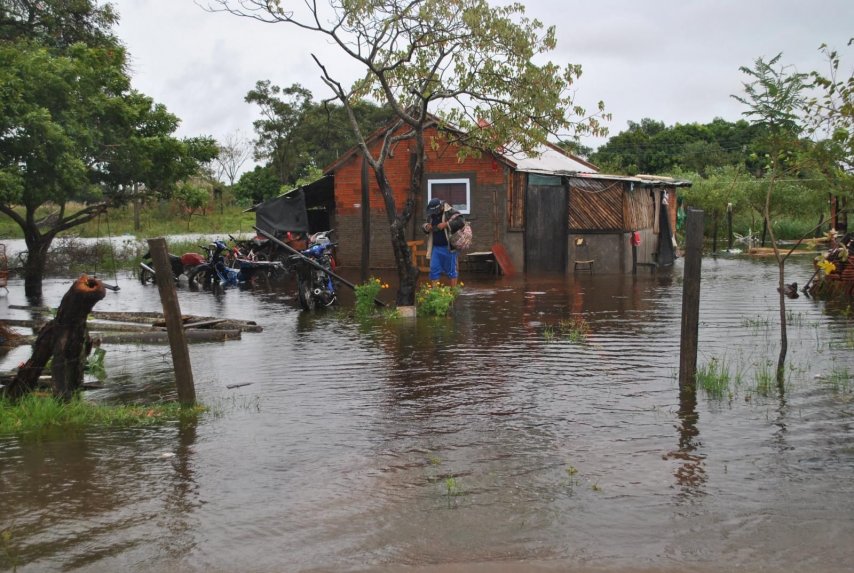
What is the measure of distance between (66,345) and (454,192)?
1683cm

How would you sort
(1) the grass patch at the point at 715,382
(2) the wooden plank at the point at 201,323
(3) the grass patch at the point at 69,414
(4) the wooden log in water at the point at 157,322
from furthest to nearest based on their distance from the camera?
(4) the wooden log in water at the point at 157,322
(2) the wooden plank at the point at 201,323
(1) the grass patch at the point at 715,382
(3) the grass patch at the point at 69,414

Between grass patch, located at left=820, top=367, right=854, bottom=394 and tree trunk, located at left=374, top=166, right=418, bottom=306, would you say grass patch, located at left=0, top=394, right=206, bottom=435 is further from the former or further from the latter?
tree trunk, located at left=374, top=166, right=418, bottom=306

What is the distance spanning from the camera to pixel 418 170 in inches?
584

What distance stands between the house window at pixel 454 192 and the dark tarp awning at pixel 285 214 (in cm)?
446

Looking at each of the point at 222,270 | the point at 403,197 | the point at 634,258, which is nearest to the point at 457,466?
the point at 222,270

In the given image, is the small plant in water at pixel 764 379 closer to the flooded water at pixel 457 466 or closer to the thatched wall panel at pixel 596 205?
the flooded water at pixel 457 466

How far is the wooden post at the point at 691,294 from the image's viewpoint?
8078 mm

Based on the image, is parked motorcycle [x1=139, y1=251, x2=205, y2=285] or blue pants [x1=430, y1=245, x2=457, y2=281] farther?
parked motorcycle [x1=139, y1=251, x2=205, y2=285]

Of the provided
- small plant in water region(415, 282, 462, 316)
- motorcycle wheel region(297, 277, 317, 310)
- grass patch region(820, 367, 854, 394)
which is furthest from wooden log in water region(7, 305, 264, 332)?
grass patch region(820, 367, 854, 394)

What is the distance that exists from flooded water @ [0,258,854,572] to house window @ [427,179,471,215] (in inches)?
482

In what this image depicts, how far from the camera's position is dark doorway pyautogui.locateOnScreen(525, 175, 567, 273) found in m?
23.9

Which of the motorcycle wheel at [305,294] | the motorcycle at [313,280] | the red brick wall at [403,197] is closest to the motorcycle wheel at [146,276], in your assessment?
the red brick wall at [403,197]

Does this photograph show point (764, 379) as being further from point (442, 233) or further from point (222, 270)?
point (222, 270)

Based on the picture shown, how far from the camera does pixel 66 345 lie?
8.06 m
